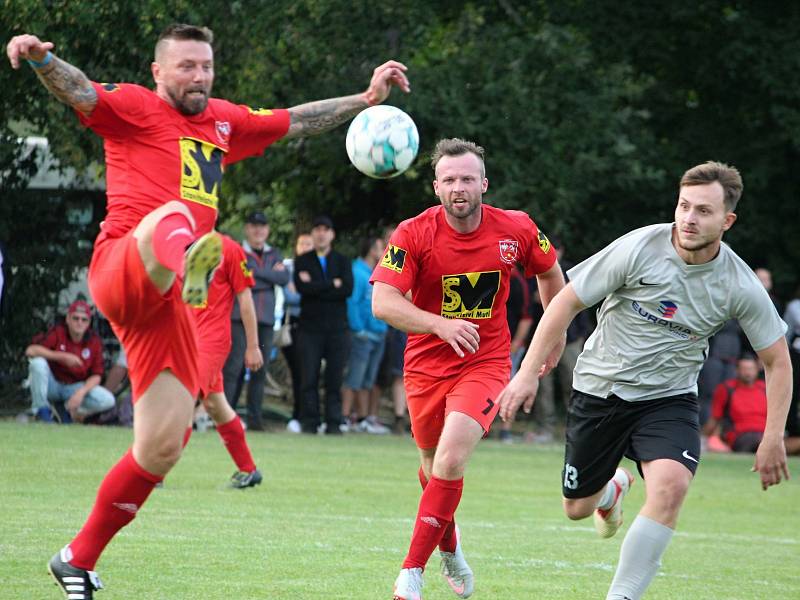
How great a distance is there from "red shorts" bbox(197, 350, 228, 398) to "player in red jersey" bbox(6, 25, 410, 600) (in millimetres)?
4379

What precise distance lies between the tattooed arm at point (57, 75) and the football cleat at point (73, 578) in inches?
76.3

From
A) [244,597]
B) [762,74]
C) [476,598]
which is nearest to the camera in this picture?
[244,597]

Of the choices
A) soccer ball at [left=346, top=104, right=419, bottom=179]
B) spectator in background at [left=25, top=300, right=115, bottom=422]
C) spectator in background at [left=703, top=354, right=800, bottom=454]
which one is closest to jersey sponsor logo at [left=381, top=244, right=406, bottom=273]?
soccer ball at [left=346, top=104, right=419, bottom=179]

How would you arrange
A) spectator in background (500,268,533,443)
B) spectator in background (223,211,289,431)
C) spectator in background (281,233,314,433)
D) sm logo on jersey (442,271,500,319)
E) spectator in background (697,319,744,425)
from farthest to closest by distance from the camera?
spectator in background (697,319,744,425)
spectator in background (281,233,314,433)
spectator in background (500,268,533,443)
spectator in background (223,211,289,431)
sm logo on jersey (442,271,500,319)

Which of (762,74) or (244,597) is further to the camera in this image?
(762,74)

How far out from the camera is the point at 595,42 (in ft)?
73.0

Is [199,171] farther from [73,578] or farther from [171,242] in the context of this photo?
[73,578]

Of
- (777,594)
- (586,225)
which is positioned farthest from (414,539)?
(586,225)

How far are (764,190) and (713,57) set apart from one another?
2307 mm

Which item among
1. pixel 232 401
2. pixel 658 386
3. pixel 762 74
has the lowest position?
pixel 232 401

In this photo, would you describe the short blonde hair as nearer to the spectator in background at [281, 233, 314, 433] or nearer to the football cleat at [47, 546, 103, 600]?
the football cleat at [47, 546, 103, 600]

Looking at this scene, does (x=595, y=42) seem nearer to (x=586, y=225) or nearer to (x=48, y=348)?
(x=586, y=225)

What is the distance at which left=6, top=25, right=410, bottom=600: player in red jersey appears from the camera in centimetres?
572

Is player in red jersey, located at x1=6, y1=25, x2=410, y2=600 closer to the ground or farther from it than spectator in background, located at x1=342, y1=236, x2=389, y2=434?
farther from it
